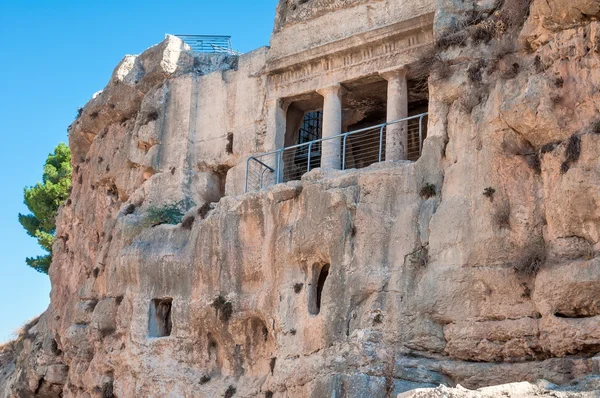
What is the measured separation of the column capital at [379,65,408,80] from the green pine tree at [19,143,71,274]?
17642 millimetres

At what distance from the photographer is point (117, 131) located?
27188mm

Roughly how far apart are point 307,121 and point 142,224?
5.30m

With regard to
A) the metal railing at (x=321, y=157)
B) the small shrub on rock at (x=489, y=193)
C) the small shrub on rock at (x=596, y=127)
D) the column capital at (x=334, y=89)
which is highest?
the column capital at (x=334, y=89)

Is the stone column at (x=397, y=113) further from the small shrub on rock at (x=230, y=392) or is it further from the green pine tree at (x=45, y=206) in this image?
the green pine tree at (x=45, y=206)

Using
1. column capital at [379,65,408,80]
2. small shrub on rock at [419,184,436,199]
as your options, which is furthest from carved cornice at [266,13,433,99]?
small shrub on rock at [419,184,436,199]

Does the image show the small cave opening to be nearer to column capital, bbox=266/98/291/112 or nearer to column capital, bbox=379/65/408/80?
column capital, bbox=379/65/408/80

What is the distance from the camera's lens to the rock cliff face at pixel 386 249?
1572cm

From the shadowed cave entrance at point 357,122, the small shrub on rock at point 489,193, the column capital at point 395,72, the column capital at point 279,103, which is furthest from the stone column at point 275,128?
the small shrub on rock at point 489,193

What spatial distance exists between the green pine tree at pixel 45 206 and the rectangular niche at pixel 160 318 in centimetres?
1480

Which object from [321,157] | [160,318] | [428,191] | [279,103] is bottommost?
[160,318]

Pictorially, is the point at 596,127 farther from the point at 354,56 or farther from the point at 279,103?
the point at 279,103

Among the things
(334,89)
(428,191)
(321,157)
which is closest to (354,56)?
(334,89)

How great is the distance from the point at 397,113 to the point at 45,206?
62.8ft

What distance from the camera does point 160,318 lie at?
21516mm
